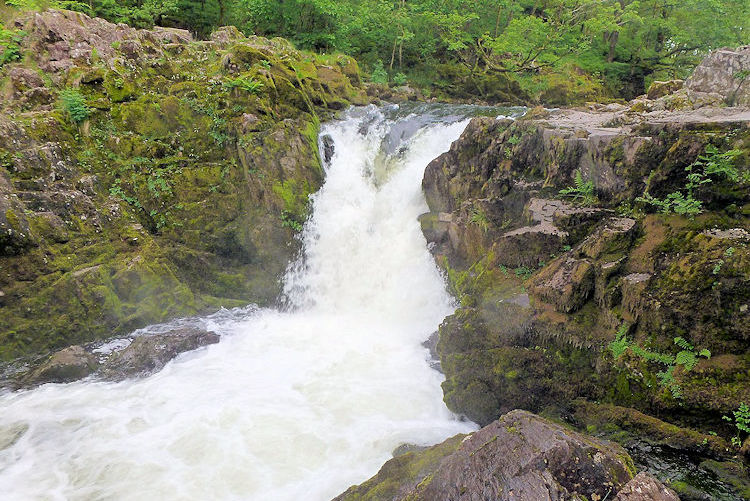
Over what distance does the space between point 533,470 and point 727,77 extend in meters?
9.75

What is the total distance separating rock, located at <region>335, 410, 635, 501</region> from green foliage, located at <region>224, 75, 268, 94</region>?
11217 mm

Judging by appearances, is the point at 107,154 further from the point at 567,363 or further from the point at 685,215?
the point at 685,215

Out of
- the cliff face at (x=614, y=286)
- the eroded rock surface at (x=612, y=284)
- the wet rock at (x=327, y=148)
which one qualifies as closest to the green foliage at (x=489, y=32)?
the wet rock at (x=327, y=148)

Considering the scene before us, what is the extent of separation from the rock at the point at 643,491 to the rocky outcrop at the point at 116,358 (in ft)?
26.2

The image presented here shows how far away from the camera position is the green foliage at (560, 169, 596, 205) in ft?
23.2

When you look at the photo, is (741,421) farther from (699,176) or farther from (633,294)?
(699,176)

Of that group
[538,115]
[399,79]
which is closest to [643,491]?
[538,115]

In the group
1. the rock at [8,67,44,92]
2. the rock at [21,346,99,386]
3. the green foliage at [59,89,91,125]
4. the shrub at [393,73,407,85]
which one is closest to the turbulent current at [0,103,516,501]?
the rock at [21,346,99,386]

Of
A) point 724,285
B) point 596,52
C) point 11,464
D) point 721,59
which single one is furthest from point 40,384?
point 596,52

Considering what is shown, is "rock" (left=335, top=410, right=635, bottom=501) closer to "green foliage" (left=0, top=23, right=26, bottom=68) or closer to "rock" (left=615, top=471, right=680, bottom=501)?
"rock" (left=615, top=471, right=680, bottom=501)

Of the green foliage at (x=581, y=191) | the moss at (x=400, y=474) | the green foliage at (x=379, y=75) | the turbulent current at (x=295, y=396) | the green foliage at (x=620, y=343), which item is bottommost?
the turbulent current at (x=295, y=396)

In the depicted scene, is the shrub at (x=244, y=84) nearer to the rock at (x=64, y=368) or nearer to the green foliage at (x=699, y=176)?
the rock at (x=64, y=368)

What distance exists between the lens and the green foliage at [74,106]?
10094mm

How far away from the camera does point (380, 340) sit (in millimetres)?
9422
